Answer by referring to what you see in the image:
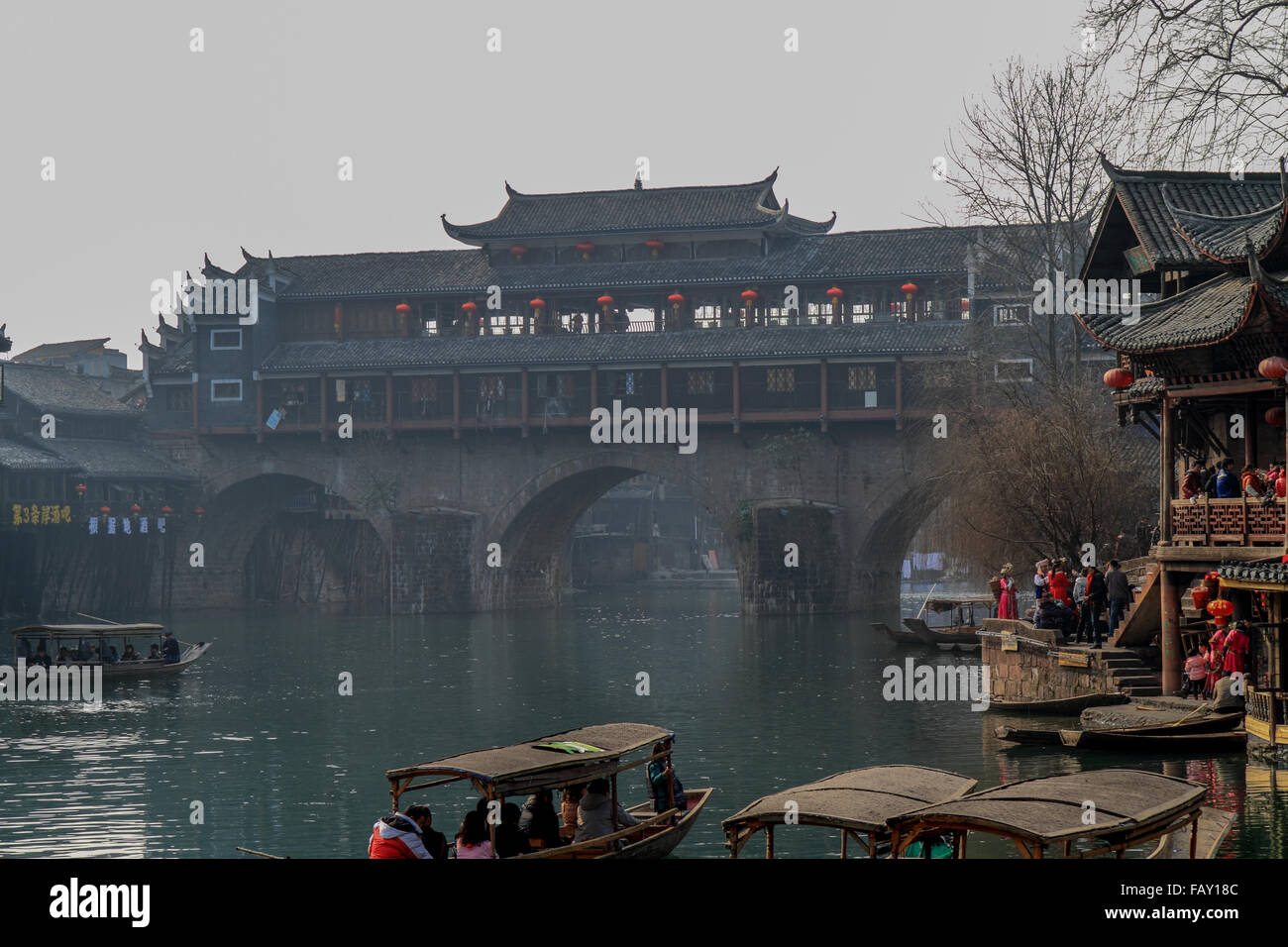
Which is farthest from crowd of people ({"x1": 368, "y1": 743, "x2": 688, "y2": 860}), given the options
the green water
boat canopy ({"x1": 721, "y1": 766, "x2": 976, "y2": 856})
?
boat canopy ({"x1": 721, "y1": 766, "x2": 976, "y2": 856})

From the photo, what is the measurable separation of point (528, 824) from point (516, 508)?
37996 millimetres

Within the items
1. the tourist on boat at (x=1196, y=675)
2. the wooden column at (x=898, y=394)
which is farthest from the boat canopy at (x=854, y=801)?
the wooden column at (x=898, y=394)

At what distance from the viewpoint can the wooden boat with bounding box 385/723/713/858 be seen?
14961 mm

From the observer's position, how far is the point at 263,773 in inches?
954

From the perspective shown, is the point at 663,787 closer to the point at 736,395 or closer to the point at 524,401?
the point at 736,395

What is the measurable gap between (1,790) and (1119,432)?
74.1ft

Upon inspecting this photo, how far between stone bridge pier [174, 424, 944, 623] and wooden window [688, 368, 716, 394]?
1.17m

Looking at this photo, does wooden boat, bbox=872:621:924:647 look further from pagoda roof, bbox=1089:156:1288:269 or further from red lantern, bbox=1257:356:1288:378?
red lantern, bbox=1257:356:1288:378

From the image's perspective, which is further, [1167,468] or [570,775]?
[1167,468]

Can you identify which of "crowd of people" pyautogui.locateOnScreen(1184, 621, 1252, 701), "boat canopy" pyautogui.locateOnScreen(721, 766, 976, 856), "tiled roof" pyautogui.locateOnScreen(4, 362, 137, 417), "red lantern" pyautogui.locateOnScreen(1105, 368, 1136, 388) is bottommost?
"boat canopy" pyautogui.locateOnScreen(721, 766, 976, 856)

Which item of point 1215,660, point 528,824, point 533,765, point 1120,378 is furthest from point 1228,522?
point 528,824

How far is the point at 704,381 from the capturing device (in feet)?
168

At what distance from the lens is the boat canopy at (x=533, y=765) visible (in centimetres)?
1498

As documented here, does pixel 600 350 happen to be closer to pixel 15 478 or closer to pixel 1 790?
pixel 15 478
